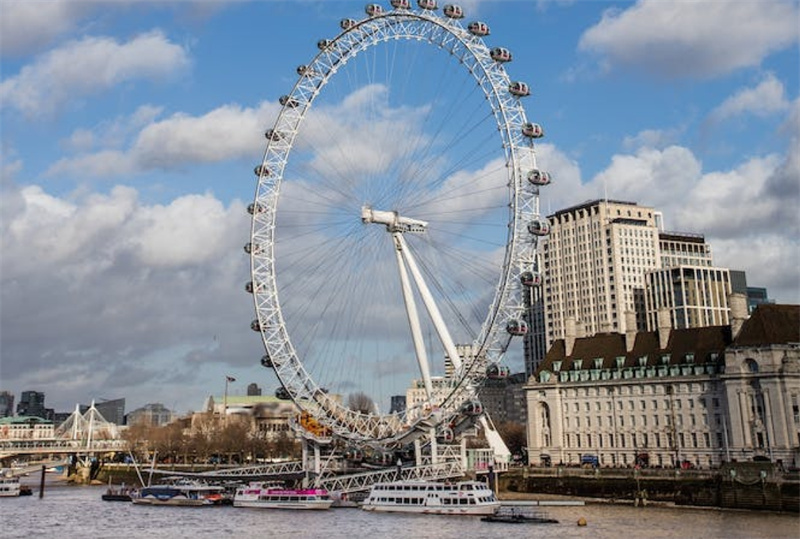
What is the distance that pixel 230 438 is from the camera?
157 m

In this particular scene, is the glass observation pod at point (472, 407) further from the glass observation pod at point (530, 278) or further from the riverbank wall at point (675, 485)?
the glass observation pod at point (530, 278)

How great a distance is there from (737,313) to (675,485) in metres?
21.0

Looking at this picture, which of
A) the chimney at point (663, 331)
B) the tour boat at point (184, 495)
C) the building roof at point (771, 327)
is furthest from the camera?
the chimney at point (663, 331)

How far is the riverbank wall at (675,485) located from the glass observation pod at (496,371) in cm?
1445

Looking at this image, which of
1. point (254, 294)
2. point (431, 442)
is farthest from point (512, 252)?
point (254, 294)

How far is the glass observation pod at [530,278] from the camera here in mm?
69375

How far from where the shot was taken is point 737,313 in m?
83.4

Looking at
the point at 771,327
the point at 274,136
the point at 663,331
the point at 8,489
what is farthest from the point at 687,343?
the point at 8,489

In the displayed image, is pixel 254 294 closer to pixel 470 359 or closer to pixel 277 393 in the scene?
pixel 277 393

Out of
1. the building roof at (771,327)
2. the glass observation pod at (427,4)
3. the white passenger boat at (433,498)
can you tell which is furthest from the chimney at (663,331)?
the glass observation pod at (427,4)

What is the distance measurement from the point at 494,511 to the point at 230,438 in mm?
98063

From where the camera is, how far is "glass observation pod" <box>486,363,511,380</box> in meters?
71.9

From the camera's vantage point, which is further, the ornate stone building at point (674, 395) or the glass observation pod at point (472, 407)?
the ornate stone building at point (674, 395)

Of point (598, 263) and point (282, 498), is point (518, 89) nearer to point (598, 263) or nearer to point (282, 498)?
point (282, 498)
